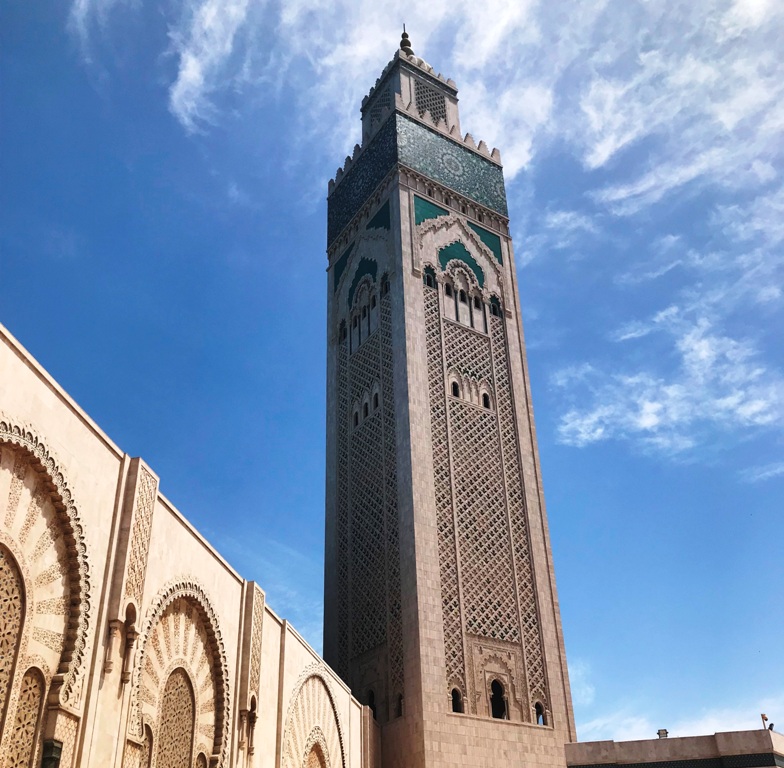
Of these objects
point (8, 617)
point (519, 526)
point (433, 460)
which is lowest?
point (8, 617)

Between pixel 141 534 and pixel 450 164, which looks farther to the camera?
pixel 450 164

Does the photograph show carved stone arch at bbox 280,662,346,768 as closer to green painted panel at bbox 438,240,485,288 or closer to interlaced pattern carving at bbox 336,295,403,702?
interlaced pattern carving at bbox 336,295,403,702

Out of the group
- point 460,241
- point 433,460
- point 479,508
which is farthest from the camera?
point 460,241

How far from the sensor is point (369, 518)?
448 inches

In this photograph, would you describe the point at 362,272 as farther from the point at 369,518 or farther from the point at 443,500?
the point at 443,500

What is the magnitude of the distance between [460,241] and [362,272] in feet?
5.09

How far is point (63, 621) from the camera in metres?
4.84

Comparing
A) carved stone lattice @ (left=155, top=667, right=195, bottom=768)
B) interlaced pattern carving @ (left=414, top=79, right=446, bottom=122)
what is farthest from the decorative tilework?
carved stone lattice @ (left=155, top=667, right=195, bottom=768)

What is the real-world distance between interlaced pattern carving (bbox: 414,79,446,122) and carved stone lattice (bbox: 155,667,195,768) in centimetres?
1065

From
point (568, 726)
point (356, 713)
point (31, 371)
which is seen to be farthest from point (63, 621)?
point (568, 726)

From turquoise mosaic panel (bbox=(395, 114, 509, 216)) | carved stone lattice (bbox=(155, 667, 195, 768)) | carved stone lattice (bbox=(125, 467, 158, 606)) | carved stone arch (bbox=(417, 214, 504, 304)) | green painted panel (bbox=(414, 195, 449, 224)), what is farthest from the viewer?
turquoise mosaic panel (bbox=(395, 114, 509, 216))

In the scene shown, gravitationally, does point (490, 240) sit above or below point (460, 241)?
above

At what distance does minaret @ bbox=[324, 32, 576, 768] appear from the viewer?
9.81 metres

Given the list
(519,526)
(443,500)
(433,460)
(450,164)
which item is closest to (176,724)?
(443,500)
